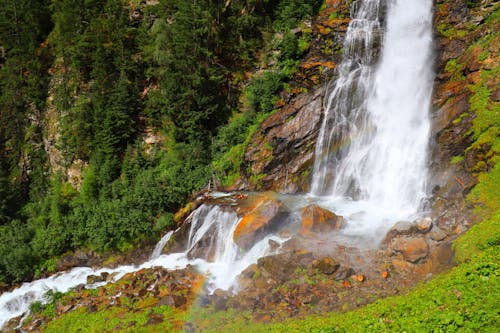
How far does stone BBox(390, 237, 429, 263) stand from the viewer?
11763 mm

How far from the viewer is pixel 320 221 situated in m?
15.6

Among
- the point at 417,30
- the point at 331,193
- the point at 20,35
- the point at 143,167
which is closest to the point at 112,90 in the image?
the point at 143,167

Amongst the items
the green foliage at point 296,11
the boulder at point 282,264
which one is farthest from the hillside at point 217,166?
the green foliage at point 296,11

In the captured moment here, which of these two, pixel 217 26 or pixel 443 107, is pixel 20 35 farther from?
pixel 443 107

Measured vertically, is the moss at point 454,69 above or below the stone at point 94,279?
above

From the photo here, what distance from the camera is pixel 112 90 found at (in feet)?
85.3

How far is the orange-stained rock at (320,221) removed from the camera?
50.8 feet

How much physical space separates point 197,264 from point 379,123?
1381 centimetres

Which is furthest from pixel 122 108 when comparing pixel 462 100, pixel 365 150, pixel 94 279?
pixel 462 100

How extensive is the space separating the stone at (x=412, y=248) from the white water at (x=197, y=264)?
5.43 metres

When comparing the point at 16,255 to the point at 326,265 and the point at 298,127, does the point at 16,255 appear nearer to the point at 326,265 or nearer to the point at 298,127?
the point at 326,265

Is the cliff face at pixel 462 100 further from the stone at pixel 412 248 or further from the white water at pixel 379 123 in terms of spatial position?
the stone at pixel 412 248

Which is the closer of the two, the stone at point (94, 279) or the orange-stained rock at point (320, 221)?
the orange-stained rock at point (320, 221)

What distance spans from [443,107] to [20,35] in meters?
36.5
